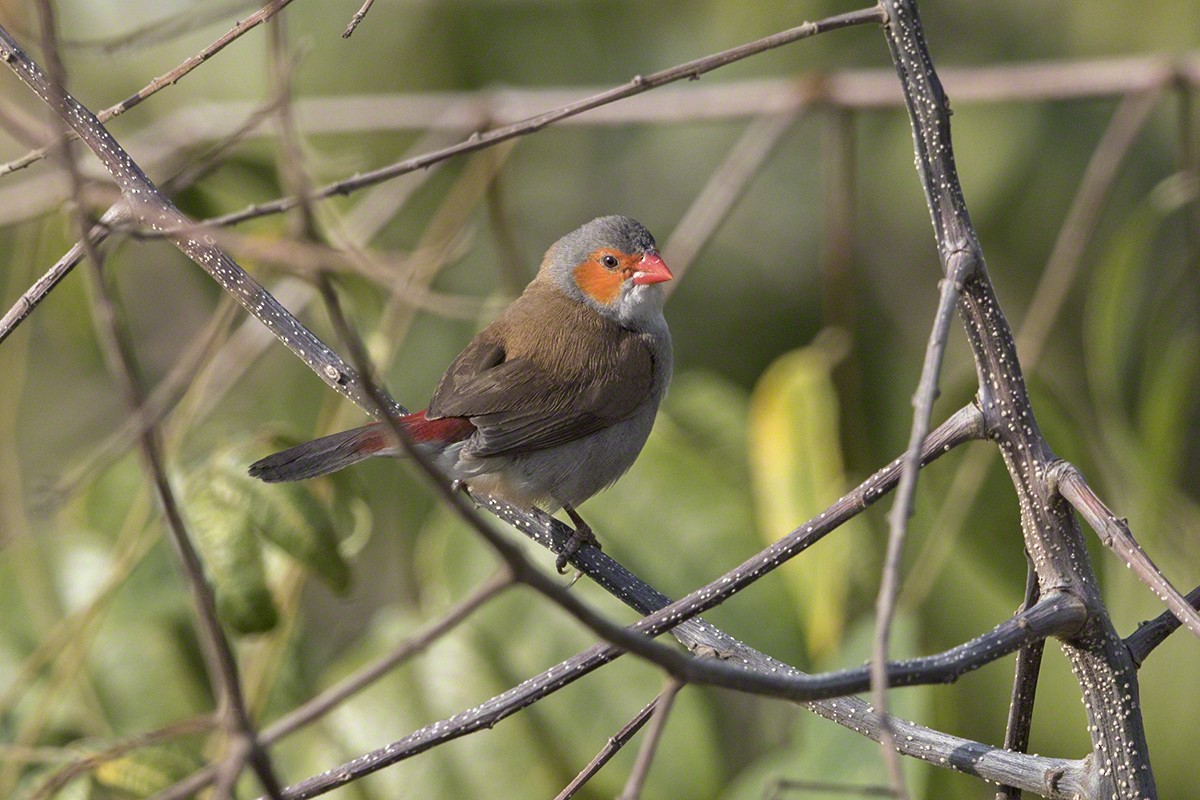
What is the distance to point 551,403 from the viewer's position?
2.96 metres

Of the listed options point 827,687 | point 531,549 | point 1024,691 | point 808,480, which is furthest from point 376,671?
point 808,480

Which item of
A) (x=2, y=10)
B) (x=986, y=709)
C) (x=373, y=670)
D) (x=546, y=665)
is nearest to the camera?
(x=373, y=670)

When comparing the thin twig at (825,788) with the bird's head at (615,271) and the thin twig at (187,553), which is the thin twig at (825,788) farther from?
the bird's head at (615,271)

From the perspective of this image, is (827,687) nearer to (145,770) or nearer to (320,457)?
(320,457)

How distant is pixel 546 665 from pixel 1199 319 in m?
1.94

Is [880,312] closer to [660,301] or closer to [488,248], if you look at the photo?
[488,248]

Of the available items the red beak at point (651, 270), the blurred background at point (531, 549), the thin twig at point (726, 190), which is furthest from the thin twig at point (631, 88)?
the thin twig at point (726, 190)

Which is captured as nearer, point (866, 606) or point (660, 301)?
point (660, 301)

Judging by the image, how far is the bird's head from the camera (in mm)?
3414

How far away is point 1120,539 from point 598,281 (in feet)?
6.87

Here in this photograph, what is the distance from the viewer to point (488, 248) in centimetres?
595

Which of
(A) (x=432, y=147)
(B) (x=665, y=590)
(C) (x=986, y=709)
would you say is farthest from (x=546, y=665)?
(A) (x=432, y=147)

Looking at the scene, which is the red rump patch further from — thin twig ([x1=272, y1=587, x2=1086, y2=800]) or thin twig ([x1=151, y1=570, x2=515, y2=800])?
thin twig ([x1=151, y1=570, x2=515, y2=800])

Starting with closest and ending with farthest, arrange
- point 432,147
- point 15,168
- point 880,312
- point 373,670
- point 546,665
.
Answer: point 373,670 → point 15,168 → point 546,665 → point 432,147 → point 880,312
